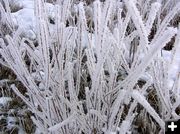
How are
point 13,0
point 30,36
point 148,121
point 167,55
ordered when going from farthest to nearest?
point 13,0, point 30,36, point 167,55, point 148,121

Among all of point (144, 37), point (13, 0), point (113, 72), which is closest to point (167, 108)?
point (113, 72)

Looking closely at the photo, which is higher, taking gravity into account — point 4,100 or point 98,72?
point 98,72

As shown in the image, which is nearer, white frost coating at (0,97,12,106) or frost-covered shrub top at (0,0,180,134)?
frost-covered shrub top at (0,0,180,134)

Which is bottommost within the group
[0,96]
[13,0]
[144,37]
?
[0,96]

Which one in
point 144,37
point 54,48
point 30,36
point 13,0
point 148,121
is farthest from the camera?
point 13,0

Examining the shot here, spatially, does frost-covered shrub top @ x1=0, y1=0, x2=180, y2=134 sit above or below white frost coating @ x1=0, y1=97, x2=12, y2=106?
above

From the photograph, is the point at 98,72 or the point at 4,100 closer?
the point at 98,72

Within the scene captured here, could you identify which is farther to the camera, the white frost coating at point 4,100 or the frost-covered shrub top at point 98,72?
the white frost coating at point 4,100

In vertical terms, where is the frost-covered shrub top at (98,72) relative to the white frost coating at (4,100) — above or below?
above

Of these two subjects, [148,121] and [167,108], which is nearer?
[167,108]

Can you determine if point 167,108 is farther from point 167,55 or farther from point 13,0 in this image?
point 13,0

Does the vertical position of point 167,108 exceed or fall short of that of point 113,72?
it falls short
